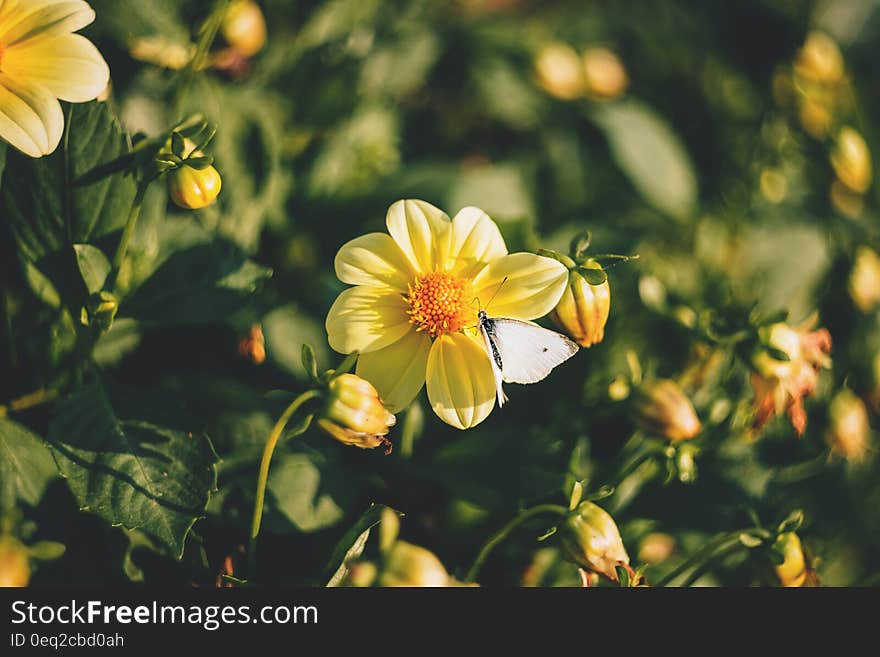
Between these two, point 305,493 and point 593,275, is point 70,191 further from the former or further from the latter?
point 593,275

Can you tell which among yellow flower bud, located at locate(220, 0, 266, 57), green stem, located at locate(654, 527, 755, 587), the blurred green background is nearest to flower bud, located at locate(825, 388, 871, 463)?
the blurred green background

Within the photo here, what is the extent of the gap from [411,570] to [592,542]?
0.76 feet

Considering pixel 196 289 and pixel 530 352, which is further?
pixel 196 289

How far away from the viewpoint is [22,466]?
1.13m

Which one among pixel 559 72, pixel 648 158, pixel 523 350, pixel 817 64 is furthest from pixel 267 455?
pixel 817 64

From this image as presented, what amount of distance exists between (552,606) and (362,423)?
15.9 inches

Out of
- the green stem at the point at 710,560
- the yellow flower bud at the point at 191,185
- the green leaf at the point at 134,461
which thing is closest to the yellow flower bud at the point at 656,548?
the green stem at the point at 710,560

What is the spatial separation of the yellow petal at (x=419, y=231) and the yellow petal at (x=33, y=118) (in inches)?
16.5

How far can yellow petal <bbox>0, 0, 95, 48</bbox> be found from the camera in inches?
40.4

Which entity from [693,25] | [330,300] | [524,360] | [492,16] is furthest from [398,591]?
[693,25]

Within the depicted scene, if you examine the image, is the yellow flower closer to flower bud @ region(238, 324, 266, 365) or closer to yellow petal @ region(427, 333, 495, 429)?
flower bud @ region(238, 324, 266, 365)

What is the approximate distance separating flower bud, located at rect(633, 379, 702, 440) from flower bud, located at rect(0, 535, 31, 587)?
866 millimetres

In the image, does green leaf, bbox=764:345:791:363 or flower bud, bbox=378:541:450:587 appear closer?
flower bud, bbox=378:541:450:587

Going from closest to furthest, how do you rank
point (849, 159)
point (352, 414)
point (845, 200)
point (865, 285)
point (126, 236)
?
point (352, 414)
point (126, 236)
point (865, 285)
point (849, 159)
point (845, 200)
